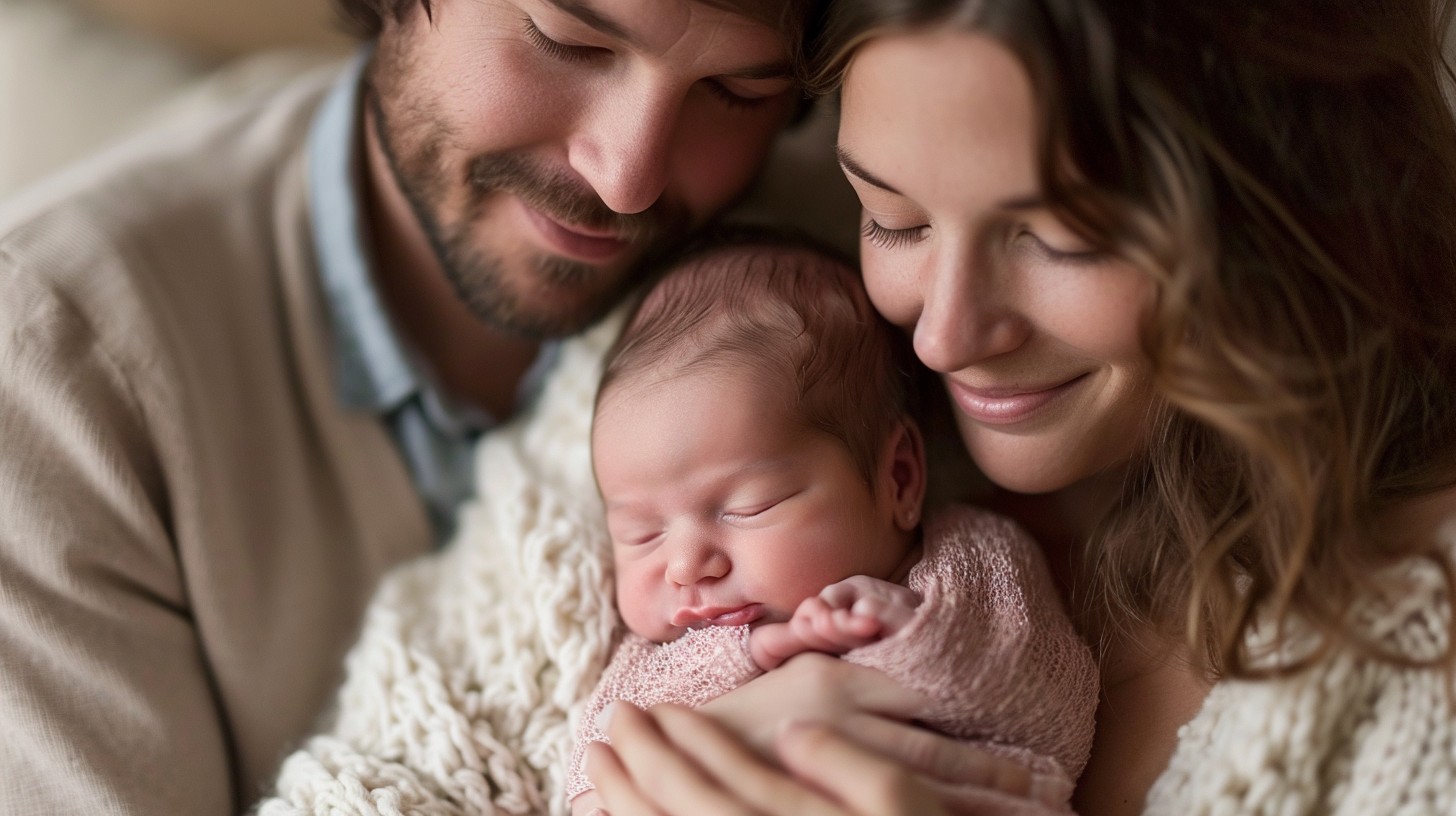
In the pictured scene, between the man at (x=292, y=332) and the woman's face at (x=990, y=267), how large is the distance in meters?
0.23

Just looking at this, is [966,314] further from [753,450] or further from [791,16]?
[791,16]

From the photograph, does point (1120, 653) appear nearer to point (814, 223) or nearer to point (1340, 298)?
point (1340, 298)

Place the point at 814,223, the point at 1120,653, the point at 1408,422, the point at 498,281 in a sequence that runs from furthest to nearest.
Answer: the point at 814,223
the point at 498,281
the point at 1120,653
the point at 1408,422

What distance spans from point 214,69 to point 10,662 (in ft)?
5.06

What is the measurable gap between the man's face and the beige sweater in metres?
0.26

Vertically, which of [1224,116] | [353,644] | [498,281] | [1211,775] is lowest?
[353,644]

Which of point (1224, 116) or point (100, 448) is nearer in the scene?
point (1224, 116)

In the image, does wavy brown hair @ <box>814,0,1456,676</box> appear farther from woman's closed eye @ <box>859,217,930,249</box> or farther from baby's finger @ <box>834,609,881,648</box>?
baby's finger @ <box>834,609,881,648</box>

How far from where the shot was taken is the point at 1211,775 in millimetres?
1024

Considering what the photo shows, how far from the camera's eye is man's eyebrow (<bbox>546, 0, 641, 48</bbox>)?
1.16m

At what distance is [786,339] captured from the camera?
3.95 ft

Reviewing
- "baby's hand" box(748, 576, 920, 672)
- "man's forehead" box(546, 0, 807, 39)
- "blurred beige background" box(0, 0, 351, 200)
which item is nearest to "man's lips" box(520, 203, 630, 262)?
"man's forehead" box(546, 0, 807, 39)

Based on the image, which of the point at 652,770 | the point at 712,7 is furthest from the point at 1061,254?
the point at 652,770

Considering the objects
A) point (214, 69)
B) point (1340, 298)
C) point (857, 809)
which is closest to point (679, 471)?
point (857, 809)
